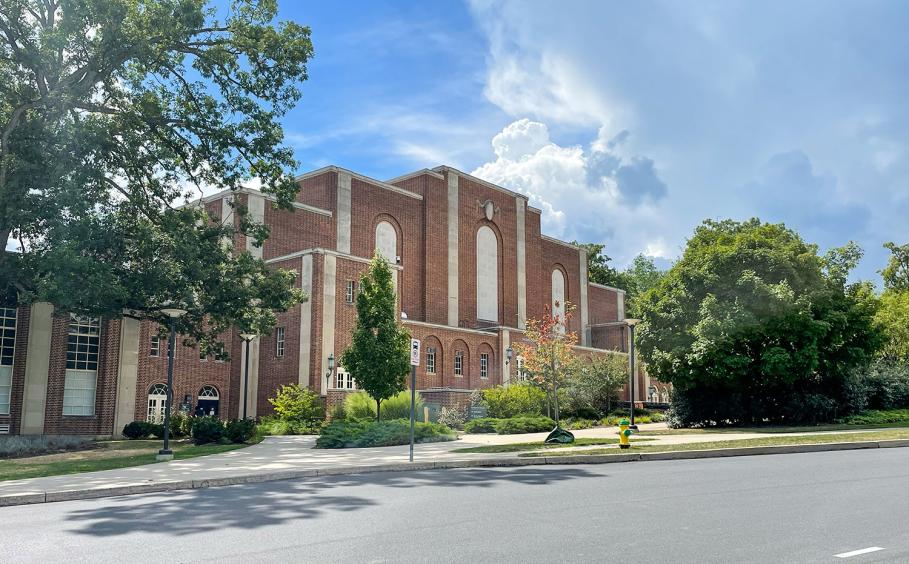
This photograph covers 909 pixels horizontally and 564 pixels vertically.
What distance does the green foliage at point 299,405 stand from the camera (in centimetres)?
3441

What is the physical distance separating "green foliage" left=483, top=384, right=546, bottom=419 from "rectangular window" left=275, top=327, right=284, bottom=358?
10586 millimetres

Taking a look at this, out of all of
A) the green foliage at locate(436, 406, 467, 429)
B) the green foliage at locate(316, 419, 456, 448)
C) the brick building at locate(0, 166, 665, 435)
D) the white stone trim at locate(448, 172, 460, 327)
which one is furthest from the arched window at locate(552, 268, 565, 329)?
the green foliage at locate(316, 419, 456, 448)

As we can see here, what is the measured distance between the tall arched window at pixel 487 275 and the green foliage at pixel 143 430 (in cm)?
2772

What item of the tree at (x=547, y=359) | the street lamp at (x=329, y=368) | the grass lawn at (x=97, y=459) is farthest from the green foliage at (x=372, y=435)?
the street lamp at (x=329, y=368)

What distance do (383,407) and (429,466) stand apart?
1668 centimetres

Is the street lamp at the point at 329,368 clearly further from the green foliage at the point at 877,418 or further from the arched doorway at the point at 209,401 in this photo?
the green foliage at the point at 877,418

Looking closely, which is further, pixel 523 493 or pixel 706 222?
pixel 706 222

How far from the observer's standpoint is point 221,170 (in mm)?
28312

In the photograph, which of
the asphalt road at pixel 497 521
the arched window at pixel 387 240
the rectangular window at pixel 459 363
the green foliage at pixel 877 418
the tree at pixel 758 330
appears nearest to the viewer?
the asphalt road at pixel 497 521

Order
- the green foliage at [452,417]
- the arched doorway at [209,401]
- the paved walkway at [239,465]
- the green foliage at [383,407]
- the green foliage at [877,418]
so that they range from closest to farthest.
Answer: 1. the paved walkway at [239,465]
2. the green foliage at [877,418]
3. the green foliage at [383,407]
4. the green foliage at [452,417]
5. the arched doorway at [209,401]

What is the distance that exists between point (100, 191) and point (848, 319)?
28.2 m

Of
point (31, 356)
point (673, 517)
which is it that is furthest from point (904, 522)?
point (31, 356)

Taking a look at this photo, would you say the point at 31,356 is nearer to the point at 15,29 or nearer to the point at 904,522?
the point at 15,29

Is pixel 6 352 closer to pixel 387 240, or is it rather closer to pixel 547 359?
pixel 547 359
